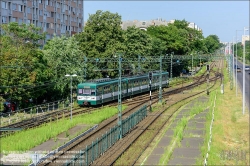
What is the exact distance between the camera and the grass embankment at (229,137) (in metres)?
21.0

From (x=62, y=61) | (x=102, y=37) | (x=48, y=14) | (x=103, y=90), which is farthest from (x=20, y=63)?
(x=48, y=14)

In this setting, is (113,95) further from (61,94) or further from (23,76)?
(23,76)

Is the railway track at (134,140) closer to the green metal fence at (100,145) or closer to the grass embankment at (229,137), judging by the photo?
the green metal fence at (100,145)

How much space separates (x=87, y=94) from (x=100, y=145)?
18.3 m

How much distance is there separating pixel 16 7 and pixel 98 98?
95.1ft

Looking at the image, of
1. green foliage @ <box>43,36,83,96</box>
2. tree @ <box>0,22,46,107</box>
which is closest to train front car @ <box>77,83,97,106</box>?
green foliage @ <box>43,36,83,96</box>

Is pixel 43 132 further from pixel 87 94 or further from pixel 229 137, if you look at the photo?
pixel 87 94

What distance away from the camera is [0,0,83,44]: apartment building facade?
58.4 meters

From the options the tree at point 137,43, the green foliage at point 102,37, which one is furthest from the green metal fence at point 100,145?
the tree at point 137,43

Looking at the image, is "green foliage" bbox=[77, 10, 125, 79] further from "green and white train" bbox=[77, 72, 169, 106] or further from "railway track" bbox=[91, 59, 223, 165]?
"railway track" bbox=[91, 59, 223, 165]

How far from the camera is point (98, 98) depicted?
39031 millimetres

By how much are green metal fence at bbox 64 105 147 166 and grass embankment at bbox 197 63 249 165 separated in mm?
5414

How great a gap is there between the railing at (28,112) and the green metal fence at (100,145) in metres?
9.60

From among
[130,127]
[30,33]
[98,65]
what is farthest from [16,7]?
[130,127]
